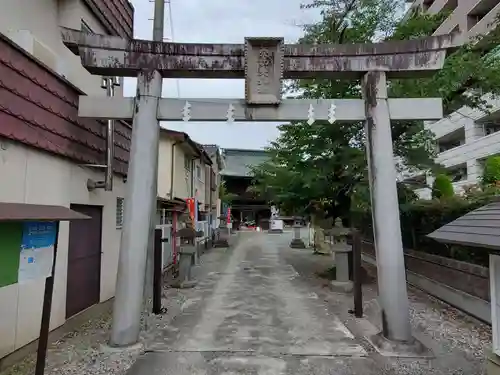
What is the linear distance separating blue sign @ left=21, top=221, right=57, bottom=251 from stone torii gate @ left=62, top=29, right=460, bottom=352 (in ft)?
6.84

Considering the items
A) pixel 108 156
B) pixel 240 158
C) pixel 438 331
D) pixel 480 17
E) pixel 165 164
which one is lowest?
pixel 438 331

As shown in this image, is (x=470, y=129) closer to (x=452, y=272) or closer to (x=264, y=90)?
(x=452, y=272)

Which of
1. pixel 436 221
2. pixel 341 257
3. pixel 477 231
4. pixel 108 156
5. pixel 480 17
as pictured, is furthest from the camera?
pixel 480 17

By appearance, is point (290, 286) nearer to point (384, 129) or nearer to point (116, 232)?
point (116, 232)

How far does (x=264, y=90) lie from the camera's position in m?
6.64

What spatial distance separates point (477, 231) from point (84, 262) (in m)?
6.89

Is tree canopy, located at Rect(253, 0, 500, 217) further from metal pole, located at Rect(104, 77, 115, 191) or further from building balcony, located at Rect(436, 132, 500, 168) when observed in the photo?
building balcony, located at Rect(436, 132, 500, 168)

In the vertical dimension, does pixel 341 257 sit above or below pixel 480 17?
below

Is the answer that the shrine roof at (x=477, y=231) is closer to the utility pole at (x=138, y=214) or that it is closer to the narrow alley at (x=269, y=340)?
the narrow alley at (x=269, y=340)

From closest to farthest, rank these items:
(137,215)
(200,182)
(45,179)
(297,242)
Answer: (45,179) → (137,215) → (200,182) → (297,242)

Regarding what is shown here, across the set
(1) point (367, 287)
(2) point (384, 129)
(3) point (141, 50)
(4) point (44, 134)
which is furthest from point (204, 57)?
(1) point (367, 287)

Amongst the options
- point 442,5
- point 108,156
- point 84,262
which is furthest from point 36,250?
point 442,5

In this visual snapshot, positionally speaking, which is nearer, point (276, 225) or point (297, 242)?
point (297, 242)

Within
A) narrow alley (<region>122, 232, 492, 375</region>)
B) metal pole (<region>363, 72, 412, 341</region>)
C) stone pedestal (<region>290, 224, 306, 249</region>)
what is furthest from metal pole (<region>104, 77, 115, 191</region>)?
stone pedestal (<region>290, 224, 306, 249</region>)
